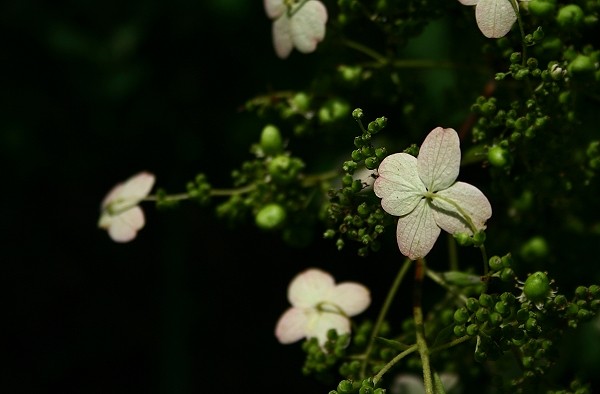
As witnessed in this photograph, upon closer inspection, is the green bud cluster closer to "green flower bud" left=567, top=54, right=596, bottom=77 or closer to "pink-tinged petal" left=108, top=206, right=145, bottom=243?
"green flower bud" left=567, top=54, right=596, bottom=77

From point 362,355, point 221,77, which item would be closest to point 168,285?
point 221,77

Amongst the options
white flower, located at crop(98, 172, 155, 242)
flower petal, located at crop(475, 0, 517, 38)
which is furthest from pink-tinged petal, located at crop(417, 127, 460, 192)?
white flower, located at crop(98, 172, 155, 242)

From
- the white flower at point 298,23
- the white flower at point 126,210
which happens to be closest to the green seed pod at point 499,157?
the white flower at point 298,23

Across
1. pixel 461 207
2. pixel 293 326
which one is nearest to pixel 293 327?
pixel 293 326

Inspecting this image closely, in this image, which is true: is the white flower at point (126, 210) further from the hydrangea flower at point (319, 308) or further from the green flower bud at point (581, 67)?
the green flower bud at point (581, 67)

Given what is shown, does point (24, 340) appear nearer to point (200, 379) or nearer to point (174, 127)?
point (200, 379)
